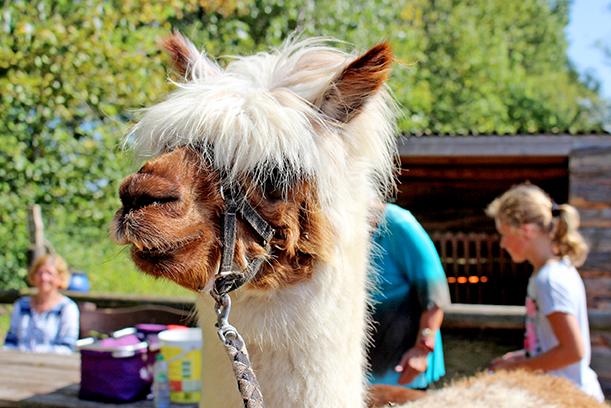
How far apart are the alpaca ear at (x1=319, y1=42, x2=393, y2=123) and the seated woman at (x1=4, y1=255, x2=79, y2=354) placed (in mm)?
4095

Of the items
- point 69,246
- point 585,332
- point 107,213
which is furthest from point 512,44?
point 585,332

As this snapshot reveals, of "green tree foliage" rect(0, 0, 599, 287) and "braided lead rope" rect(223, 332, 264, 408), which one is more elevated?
"green tree foliage" rect(0, 0, 599, 287)

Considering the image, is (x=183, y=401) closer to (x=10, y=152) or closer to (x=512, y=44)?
(x=10, y=152)

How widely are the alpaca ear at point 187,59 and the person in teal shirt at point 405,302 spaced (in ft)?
2.98

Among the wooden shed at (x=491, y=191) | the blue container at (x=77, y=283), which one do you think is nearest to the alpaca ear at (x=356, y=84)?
the wooden shed at (x=491, y=191)

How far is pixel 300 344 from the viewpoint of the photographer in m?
1.60

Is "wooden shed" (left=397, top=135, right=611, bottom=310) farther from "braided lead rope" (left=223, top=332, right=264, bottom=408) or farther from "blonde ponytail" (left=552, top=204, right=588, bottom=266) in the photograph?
"braided lead rope" (left=223, top=332, right=264, bottom=408)

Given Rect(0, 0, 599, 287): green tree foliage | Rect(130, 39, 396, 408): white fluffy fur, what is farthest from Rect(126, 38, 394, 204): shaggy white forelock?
Rect(0, 0, 599, 287): green tree foliage

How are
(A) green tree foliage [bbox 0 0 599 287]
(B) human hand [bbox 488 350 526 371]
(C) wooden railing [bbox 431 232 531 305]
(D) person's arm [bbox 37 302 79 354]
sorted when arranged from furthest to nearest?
(C) wooden railing [bbox 431 232 531 305]
(A) green tree foliage [bbox 0 0 599 287]
(D) person's arm [bbox 37 302 79 354]
(B) human hand [bbox 488 350 526 371]

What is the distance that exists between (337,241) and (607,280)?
4806 mm

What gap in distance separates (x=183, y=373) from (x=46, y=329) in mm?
2595

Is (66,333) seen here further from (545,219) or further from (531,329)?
(545,219)

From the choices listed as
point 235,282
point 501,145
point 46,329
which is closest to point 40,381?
point 46,329

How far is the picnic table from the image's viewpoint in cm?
347
